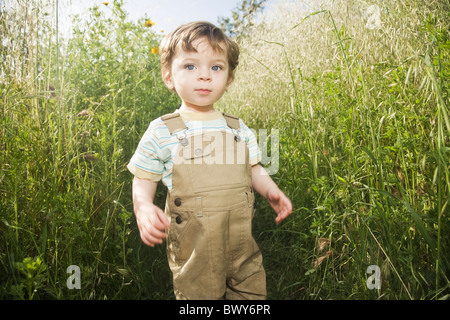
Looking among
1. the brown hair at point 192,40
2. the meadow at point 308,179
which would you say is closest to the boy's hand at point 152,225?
the meadow at point 308,179

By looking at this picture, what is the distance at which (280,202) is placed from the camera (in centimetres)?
168

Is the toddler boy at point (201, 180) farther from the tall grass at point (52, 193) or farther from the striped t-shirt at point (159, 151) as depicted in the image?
the tall grass at point (52, 193)

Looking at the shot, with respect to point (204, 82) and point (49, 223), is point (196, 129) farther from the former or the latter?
point (49, 223)

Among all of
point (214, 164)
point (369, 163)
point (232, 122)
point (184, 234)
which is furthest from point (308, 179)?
point (184, 234)

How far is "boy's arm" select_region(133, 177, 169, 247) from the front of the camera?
4.47ft

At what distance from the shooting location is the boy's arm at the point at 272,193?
1.65 meters

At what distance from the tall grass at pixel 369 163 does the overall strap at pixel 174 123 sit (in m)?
0.61

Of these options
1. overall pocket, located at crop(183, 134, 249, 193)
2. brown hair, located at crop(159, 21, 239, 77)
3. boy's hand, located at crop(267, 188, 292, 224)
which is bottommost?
boy's hand, located at crop(267, 188, 292, 224)

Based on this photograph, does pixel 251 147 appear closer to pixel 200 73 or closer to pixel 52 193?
pixel 200 73

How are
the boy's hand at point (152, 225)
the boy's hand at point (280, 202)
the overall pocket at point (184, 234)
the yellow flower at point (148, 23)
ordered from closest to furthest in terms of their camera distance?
the boy's hand at point (152, 225) < the overall pocket at point (184, 234) < the boy's hand at point (280, 202) < the yellow flower at point (148, 23)

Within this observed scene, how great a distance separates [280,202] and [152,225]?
606 millimetres

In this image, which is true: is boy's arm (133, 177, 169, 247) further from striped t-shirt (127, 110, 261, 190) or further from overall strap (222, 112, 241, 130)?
overall strap (222, 112, 241, 130)

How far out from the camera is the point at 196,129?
5.19 feet

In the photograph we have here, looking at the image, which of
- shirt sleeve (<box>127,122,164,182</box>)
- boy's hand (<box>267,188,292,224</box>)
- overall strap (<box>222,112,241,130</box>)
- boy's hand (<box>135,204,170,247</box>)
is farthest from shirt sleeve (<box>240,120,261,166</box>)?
boy's hand (<box>135,204,170,247</box>)
